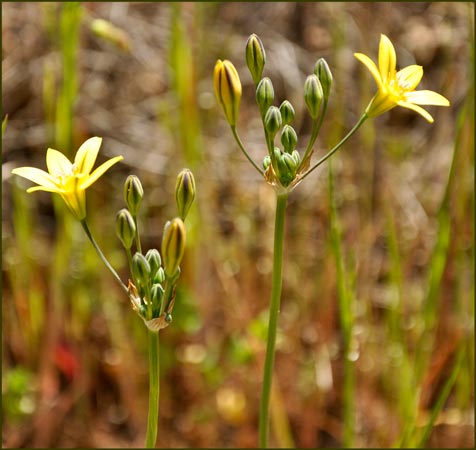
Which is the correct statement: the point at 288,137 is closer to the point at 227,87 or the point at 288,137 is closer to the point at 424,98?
the point at 227,87

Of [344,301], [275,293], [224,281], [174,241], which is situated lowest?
[224,281]

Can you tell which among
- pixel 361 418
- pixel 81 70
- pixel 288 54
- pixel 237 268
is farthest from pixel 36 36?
pixel 361 418

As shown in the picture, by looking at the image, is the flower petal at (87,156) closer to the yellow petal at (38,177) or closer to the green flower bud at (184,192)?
the yellow petal at (38,177)

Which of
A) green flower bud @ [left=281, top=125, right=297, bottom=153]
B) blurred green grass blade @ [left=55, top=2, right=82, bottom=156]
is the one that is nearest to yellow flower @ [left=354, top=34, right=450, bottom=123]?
green flower bud @ [left=281, top=125, right=297, bottom=153]

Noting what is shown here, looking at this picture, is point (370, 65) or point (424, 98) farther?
point (424, 98)

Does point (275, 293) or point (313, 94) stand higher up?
point (313, 94)

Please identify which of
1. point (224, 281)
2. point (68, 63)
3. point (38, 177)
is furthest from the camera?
point (224, 281)

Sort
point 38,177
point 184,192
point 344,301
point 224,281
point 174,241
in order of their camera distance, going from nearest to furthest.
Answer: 1. point 174,241
2. point 184,192
3. point 38,177
4. point 344,301
5. point 224,281

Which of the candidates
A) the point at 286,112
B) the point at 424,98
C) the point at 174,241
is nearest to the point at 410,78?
the point at 424,98
